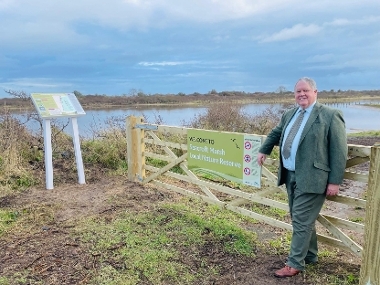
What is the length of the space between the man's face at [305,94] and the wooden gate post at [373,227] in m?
0.77

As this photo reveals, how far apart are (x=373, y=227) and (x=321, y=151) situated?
0.79 meters

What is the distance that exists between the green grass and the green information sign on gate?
0.69 metres

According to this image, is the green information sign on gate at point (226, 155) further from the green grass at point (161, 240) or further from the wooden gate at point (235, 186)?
the green grass at point (161, 240)

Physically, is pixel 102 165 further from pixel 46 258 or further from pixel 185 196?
pixel 46 258

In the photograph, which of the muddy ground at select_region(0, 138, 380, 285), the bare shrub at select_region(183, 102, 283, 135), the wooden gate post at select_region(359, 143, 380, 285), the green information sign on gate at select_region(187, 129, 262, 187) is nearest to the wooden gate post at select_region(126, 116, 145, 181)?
the muddy ground at select_region(0, 138, 380, 285)

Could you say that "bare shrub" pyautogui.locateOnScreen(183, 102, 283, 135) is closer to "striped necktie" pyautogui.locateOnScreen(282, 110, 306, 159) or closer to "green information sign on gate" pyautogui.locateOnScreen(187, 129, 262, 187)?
"green information sign on gate" pyautogui.locateOnScreen(187, 129, 262, 187)

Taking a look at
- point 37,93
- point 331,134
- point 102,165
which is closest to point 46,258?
point 331,134

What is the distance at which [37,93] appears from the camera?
270 inches

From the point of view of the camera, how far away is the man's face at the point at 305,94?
327cm

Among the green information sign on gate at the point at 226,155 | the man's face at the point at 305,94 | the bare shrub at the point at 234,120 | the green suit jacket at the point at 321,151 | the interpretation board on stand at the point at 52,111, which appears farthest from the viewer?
the bare shrub at the point at 234,120

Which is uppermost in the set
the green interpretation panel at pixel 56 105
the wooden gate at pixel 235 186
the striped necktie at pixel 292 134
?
the green interpretation panel at pixel 56 105

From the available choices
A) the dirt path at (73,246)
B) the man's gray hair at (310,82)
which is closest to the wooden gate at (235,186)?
the dirt path at (73,246)

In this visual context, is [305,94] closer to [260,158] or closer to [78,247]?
[260,158]

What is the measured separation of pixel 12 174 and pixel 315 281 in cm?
626
